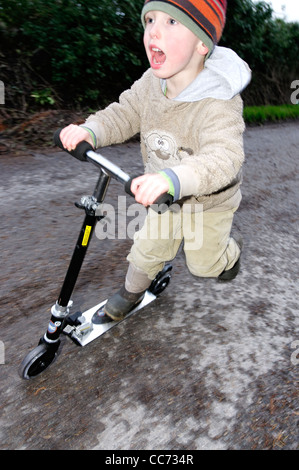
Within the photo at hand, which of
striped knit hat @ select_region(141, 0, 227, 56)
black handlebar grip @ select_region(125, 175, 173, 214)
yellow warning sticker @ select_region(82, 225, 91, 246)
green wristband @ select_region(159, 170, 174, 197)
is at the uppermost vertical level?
striped knit hat @ select_region(141, 0, 227, 56)

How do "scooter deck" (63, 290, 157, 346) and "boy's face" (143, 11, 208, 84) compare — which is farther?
"scooter deck" (63, 290, 157, 346)

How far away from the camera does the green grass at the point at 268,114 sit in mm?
9298

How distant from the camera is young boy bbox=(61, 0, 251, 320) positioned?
1623mm

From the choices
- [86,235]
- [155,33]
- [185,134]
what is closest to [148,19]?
[155,33]

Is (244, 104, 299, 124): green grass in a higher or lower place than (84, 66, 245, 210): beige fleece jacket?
lower

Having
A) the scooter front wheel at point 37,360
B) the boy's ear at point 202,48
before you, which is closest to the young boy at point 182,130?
the boy's ear at point 202,48

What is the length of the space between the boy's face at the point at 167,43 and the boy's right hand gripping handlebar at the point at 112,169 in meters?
0.46

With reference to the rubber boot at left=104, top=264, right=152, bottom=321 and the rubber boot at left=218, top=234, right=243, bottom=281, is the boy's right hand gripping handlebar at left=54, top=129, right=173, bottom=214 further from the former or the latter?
the rubber boot at left=218, top=234, right=243, bottom=281

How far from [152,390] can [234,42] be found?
9.14m

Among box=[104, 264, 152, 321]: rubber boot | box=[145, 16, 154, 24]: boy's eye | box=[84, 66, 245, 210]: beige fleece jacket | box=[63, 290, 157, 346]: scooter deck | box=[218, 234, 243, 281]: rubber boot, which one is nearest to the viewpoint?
box=[84, 66, 245, 210]: beige fleece jacket

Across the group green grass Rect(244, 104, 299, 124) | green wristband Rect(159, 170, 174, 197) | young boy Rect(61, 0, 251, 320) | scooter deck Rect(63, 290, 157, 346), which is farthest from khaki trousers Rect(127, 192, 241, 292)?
green grass Rect(244, 104, 299, 124)

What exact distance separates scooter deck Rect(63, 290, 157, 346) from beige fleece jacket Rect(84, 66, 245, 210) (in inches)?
32.1

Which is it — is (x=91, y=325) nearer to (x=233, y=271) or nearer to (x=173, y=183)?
(x=233, y=271)

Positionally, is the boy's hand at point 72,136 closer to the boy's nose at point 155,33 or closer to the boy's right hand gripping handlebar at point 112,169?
the boy's right hand gripping handlebar at point 112,169
